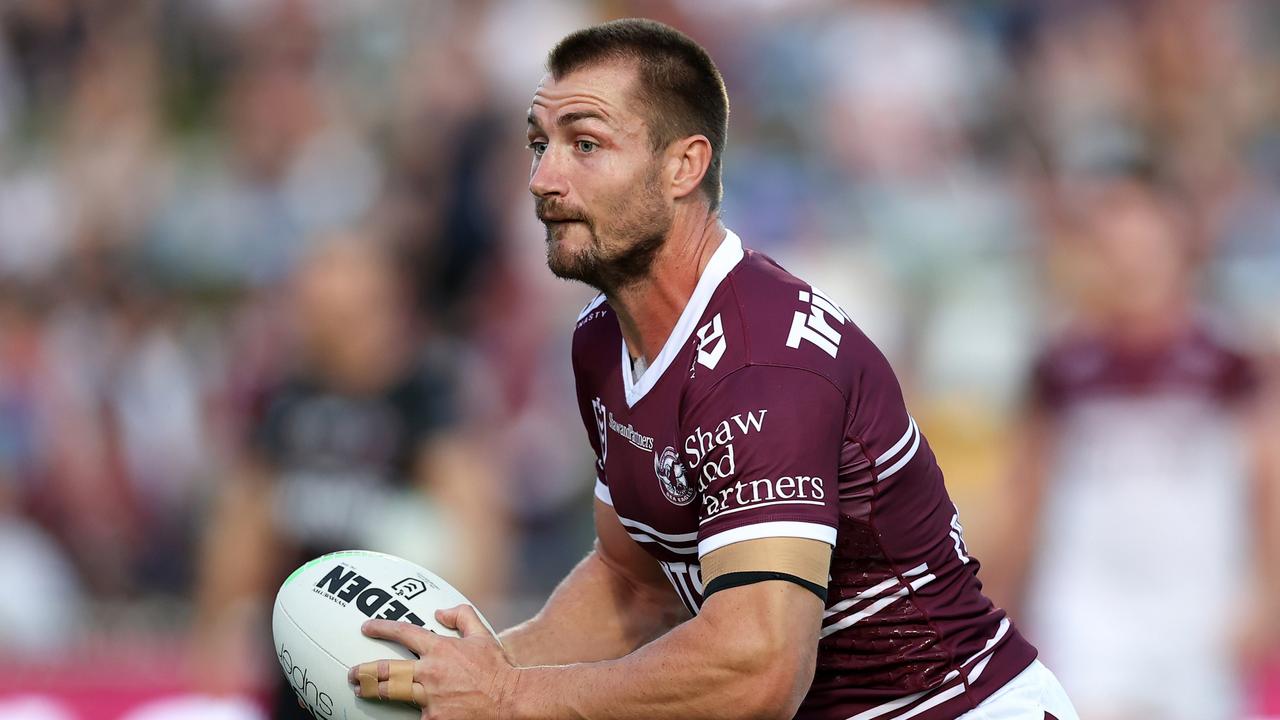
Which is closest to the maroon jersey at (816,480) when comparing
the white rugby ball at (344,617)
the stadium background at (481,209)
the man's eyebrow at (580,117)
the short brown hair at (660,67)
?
the short brown hair at (660,67)

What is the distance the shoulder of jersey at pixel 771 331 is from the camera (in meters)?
3.60

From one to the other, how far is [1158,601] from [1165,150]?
155 inches

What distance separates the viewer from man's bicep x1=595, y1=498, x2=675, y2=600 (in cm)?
446

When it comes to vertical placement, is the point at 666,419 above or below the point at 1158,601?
above

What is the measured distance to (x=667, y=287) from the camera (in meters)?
3.91

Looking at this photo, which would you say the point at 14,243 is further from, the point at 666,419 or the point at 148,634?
→ the point at 666,419

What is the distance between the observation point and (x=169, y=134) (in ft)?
39.3

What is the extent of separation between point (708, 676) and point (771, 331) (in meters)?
0.78

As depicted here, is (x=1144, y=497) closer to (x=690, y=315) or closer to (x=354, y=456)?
(x=354, y=456)

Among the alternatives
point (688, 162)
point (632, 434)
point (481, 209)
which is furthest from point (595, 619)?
point (481, 209)

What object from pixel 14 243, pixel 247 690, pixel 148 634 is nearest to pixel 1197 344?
pixel 247 690

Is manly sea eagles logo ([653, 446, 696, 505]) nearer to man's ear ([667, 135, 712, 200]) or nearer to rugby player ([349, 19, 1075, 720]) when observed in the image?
rugby player ([349, 19, 1075, 720])

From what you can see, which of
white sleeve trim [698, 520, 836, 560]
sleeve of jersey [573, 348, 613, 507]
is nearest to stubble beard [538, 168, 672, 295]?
sleeve of jersey [573, 348, 613, 507]

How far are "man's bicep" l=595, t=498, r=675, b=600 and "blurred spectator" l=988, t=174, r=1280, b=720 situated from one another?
3.03m
